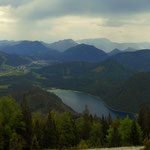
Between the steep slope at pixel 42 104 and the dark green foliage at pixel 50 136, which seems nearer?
the dark green foliage at pixel 50 136

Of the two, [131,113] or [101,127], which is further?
[131,113]

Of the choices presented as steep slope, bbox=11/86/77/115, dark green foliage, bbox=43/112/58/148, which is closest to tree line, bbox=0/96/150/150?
dark green foliage, bbox=43/112/58/148

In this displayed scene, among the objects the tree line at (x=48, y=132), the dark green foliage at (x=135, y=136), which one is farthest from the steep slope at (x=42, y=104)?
the dark green foliage at (x=135, y=136)

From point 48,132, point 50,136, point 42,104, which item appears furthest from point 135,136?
point 42,104

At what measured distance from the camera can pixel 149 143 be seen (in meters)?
25.0

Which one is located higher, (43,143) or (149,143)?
(149,143)

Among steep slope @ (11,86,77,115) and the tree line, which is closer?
the tree line

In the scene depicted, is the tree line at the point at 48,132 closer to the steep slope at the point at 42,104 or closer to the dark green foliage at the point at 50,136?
the dark green foliage at the point at 50,136

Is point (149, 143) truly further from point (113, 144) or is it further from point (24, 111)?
point (24, 111)

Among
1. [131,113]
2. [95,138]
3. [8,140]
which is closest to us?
[8,140]

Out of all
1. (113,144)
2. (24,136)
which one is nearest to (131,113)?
(113,144)

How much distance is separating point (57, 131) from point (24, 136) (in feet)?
26.8

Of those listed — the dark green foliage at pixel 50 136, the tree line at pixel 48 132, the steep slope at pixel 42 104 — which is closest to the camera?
the tree line at pixel 48 132

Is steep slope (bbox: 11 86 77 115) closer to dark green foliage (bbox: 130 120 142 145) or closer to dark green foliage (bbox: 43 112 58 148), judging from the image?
dark green foliage (bbox: 130 120 142 145)
